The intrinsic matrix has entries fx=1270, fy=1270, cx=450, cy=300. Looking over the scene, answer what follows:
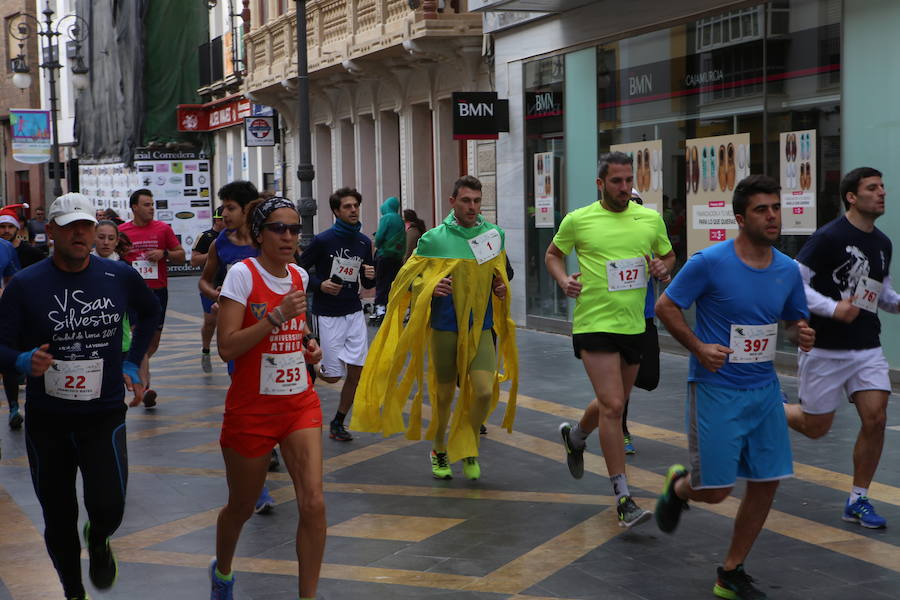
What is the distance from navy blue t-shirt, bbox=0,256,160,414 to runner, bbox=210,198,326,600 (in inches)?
20.3

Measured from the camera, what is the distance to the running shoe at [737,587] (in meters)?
5.16

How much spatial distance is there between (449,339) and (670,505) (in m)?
2.55

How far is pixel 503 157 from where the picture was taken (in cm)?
1822

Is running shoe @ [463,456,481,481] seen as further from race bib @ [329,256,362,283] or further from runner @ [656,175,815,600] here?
runner @ [656,175,815,600]

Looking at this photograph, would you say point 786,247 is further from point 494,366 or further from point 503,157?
point 503,157

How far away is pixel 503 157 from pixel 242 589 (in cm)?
1323

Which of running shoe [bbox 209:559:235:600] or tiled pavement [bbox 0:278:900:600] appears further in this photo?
tiled pavement [bbox 0:278:900:600]

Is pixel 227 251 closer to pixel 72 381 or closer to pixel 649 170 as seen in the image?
pixel 72 381

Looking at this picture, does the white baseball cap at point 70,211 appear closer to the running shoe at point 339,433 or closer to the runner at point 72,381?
the runner at point 72,381

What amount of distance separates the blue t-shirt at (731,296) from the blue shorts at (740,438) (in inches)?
2.6

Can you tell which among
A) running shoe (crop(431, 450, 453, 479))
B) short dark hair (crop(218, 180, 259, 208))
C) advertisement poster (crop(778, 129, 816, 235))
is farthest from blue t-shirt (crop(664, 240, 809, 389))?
advertisement poster (crop(778, 129, 816, 235))

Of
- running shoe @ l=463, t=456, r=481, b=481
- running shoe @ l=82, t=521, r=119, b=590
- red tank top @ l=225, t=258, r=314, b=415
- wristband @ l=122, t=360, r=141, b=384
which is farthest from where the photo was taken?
running shoe @ l=463, t=456, r=481, b=481

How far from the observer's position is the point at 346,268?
905cm

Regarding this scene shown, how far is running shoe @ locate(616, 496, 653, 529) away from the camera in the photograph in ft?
20.6
